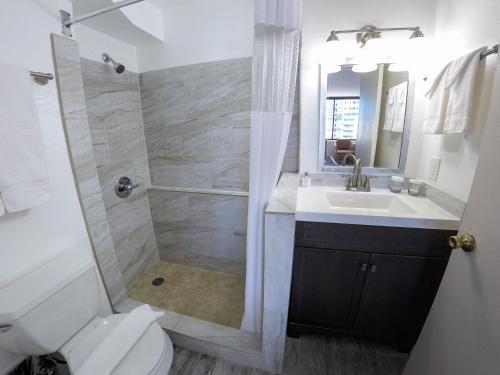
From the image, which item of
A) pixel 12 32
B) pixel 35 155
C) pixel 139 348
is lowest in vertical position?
pixel 139 348

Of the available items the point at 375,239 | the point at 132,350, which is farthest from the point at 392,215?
the point at 132,350

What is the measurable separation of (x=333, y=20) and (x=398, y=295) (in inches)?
69.5

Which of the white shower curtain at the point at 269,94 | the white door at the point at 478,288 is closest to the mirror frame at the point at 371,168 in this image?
the white shower curtain at the point at 269,94

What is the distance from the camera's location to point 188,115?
5.96ft

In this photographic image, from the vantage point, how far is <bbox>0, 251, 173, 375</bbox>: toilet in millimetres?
909

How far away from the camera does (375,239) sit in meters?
1.17

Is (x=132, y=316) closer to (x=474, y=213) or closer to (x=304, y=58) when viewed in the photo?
(x=474, y=213)

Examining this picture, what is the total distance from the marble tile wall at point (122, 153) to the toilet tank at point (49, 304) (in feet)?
2.00

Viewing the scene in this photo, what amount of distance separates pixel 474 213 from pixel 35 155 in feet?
6.03

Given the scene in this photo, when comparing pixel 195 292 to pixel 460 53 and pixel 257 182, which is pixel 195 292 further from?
pixel 460 53

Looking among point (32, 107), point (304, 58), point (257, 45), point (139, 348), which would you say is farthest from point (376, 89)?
point (139, 348)

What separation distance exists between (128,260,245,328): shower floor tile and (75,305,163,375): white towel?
630 millimetres

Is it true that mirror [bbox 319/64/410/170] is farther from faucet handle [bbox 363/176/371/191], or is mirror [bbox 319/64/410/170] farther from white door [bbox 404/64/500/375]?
white door [bbox 404/64/500/375]

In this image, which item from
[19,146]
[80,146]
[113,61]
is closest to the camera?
[19,146]
